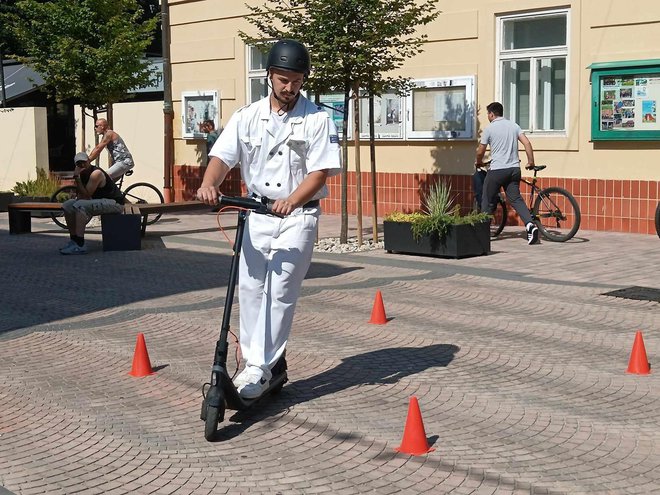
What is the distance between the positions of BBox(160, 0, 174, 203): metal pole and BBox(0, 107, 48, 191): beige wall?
12.1 ft

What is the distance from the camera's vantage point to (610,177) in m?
15.3

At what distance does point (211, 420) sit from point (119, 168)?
11.5m

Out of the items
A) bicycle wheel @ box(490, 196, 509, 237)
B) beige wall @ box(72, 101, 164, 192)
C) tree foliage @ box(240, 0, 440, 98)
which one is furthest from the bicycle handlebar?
beige wall @ box(72, 101, 164, 192)

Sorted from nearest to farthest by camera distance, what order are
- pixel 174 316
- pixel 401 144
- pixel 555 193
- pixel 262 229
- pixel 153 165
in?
pixel 262 229 → pixel 174 316 → pixel 555 193 → pixel 401 144 → pixel 153 165

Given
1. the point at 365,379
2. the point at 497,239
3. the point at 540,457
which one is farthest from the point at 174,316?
the point at 497,239

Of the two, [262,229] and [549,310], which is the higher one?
[262,229]

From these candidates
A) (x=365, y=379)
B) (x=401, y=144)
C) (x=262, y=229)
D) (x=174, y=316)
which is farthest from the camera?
(x=401, y=144)

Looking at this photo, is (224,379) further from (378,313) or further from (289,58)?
(378,313)

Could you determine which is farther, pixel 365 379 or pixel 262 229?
pixel 365 379

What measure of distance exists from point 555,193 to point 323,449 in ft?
32.1

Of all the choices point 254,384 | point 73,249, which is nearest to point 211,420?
Result: point 254,384

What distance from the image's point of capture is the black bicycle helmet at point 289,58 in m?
5.73

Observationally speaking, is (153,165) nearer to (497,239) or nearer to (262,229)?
(497,239)

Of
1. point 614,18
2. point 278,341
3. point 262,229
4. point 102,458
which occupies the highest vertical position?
point 614,18
